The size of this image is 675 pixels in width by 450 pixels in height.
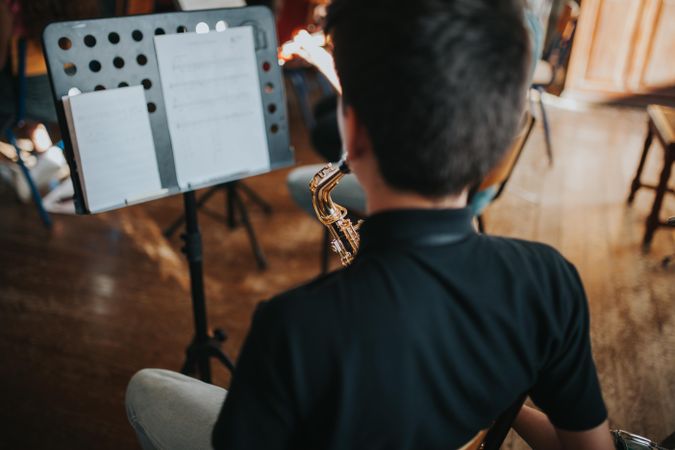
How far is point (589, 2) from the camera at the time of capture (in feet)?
13.7

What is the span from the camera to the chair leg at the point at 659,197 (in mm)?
2346

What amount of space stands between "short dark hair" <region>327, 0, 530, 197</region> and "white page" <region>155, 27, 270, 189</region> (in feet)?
2.18

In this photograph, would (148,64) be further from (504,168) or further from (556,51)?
(556,51)

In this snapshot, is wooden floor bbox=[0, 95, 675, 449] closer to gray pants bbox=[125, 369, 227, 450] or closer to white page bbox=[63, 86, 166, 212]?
gray pants bbox=[125, 369, 227, 450]

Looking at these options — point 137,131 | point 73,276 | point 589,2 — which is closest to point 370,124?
A: point 137,131

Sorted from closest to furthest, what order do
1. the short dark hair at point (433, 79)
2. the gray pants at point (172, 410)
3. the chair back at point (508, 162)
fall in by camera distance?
the short dark hair at point (433, 79)
the gray pants at point (172, 410)
the chair back at point (508, 162)

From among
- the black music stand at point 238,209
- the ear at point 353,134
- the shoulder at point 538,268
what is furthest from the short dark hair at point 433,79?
the black music stand at point 238,209

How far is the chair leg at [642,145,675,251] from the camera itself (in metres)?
2.35

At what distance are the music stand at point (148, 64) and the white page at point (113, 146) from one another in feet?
0.06

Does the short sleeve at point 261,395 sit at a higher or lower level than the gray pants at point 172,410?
higher

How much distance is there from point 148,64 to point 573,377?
0.96 metres

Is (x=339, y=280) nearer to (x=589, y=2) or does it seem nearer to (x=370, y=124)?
(x=370, y=124)

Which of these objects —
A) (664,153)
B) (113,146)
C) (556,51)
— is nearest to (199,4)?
(113,146)

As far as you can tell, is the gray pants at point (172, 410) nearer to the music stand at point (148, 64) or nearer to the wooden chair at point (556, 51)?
the music stand at point (148, 64)
